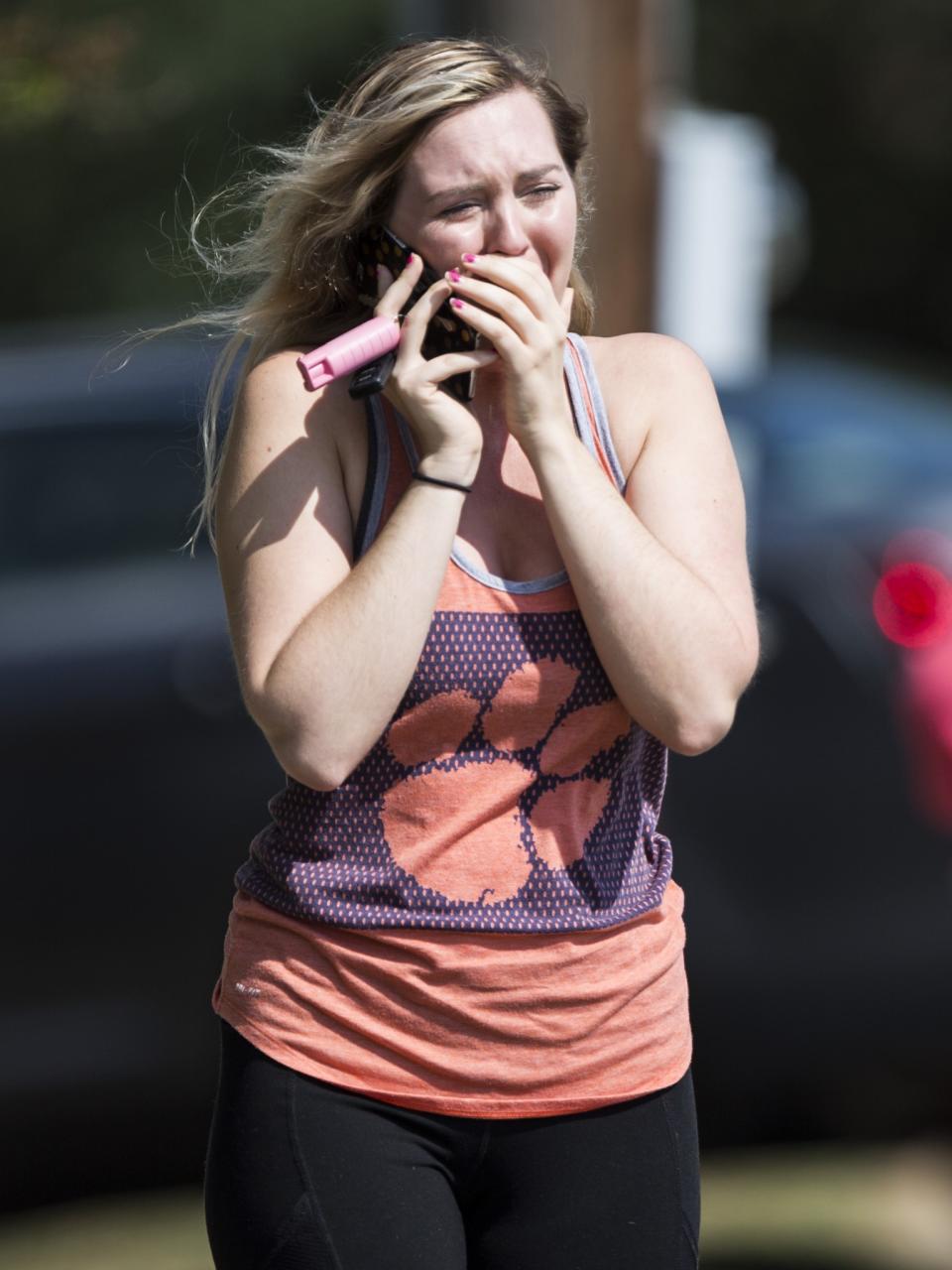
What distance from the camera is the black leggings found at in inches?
82.0

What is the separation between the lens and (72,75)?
3.72m

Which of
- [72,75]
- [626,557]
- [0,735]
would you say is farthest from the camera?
[0,735]

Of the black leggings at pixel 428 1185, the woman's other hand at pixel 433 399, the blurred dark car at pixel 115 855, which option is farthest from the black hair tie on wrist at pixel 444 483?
the blurred dark car at pixel 115 855


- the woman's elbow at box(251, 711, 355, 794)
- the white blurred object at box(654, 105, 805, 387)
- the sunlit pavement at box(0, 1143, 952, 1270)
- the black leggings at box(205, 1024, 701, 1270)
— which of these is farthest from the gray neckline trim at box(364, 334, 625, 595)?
the white blurred object at box(654, 105, 805, 387)

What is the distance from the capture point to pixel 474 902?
2113mm

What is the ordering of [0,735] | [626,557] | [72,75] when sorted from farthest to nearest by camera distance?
[0,735]
[72,75]
[626,557]

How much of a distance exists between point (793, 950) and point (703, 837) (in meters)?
0.33

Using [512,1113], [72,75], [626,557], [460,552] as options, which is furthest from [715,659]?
[72,75]

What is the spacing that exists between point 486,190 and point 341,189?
0.19 metres

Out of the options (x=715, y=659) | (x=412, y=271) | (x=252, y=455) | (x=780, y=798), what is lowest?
(x=780, y=798)

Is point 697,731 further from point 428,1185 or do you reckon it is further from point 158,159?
point 158,159

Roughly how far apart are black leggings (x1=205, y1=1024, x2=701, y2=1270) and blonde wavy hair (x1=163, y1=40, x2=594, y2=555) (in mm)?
686

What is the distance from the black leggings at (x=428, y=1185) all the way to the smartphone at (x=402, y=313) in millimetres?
733

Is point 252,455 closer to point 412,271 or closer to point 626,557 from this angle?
point 412,271
